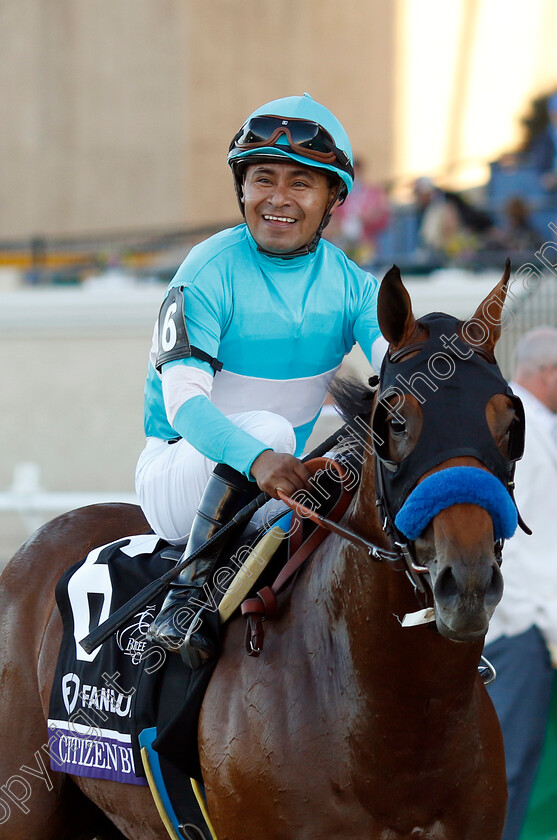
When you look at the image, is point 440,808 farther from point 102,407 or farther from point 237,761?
point 102,407

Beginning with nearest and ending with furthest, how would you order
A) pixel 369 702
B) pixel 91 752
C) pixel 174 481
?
pixel 369 702, pixel 174 481, pixel 91 752

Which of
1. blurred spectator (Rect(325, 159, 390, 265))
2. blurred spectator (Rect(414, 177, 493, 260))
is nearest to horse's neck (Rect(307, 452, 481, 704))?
blurred spectator (Rect(325, 159, 390, 265))

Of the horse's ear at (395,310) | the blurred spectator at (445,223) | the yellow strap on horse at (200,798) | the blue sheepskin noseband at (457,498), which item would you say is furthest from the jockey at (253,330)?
the blurred spectator at (445,223)

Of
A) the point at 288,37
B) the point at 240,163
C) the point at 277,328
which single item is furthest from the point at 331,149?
the point at 288,37

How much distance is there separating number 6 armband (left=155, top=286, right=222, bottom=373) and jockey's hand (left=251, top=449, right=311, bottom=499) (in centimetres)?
37

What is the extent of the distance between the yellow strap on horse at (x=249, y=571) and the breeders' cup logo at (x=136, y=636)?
0.32 meters

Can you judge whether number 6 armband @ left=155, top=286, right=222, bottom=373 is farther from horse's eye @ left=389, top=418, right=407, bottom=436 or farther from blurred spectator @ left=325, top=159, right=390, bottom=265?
blurred spectator @ left=325, top=159, right=390, bottom=265

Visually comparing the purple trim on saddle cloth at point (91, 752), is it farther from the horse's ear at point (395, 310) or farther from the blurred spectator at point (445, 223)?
the blurred spectator at point (445, 223)

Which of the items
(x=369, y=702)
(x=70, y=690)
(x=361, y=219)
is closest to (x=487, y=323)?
(x=369, y=702)

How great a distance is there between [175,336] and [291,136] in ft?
1.98

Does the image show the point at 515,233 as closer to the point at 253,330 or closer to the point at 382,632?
the point at 253,330

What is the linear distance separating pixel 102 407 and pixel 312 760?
24.0 feet

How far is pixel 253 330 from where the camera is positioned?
9.26 feet

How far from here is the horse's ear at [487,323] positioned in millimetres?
2260
